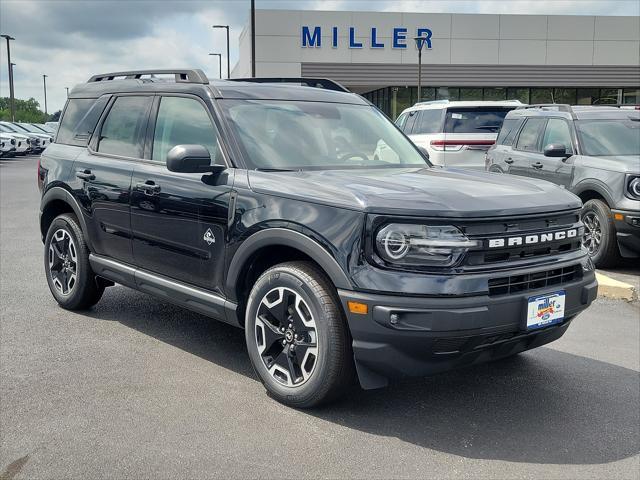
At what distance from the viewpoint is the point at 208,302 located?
4.36 m

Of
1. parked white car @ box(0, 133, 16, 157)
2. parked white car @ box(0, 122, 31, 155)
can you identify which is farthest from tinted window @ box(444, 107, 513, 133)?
parked white car @ box(0, 122, 31, 155)

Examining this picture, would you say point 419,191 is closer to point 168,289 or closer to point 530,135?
point 168,289

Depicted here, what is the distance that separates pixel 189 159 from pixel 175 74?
3.94ft

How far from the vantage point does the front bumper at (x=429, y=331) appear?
332 centimetres

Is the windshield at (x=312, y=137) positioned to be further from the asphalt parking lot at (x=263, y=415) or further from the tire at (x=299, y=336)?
the asphalt parking lot at (x=263, y=415)

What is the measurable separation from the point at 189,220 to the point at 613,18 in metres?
37.0

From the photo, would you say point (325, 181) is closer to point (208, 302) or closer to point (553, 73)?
point (208, 302)

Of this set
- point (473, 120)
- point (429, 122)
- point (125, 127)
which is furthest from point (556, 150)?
point (125, 127)

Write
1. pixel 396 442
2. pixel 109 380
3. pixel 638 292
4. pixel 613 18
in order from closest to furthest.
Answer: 1. pixel 396 442
2. pixel 109 380
3. pixel 638 292
4. pixel 613 18

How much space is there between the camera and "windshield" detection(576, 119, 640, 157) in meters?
8.57

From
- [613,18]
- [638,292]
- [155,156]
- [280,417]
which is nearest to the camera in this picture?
[280,417]

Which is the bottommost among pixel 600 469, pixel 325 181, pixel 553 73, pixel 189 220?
pixel 600 469

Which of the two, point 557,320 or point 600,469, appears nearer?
point 600,469

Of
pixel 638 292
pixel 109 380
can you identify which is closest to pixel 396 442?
pixel 109 380
